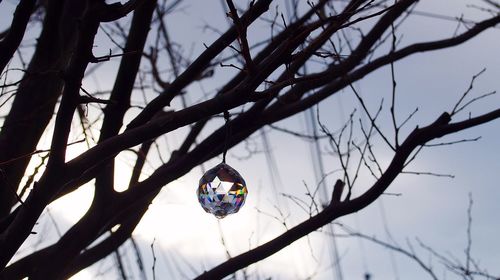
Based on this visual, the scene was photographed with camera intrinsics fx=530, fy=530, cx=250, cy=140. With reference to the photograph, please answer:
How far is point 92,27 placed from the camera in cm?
162

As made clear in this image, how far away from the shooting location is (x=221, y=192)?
190 cm

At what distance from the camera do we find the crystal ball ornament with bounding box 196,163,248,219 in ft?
6.23

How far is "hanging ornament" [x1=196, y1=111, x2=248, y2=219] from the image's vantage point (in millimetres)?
1899

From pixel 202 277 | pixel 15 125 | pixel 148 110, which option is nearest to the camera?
pixel 148 110

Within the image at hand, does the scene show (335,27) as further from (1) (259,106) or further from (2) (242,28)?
(1) (259,106)

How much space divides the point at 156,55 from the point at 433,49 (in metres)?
1.95

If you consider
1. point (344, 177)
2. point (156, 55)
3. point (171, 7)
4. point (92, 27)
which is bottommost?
point (344, 177)

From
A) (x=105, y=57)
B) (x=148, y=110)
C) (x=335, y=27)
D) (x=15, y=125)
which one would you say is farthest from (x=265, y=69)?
(x=15, y=125)

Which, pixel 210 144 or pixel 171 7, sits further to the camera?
pixel 171 7

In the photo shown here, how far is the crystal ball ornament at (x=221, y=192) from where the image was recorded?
6.23ft

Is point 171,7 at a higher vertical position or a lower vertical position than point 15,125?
higher

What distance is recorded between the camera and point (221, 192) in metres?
1.90

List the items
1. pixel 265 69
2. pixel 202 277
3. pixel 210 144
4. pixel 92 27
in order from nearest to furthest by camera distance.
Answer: pixel 92 27, pixel 265 69, pixel 202 277, pixel 210 144

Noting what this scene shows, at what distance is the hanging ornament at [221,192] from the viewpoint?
74.8 inches
